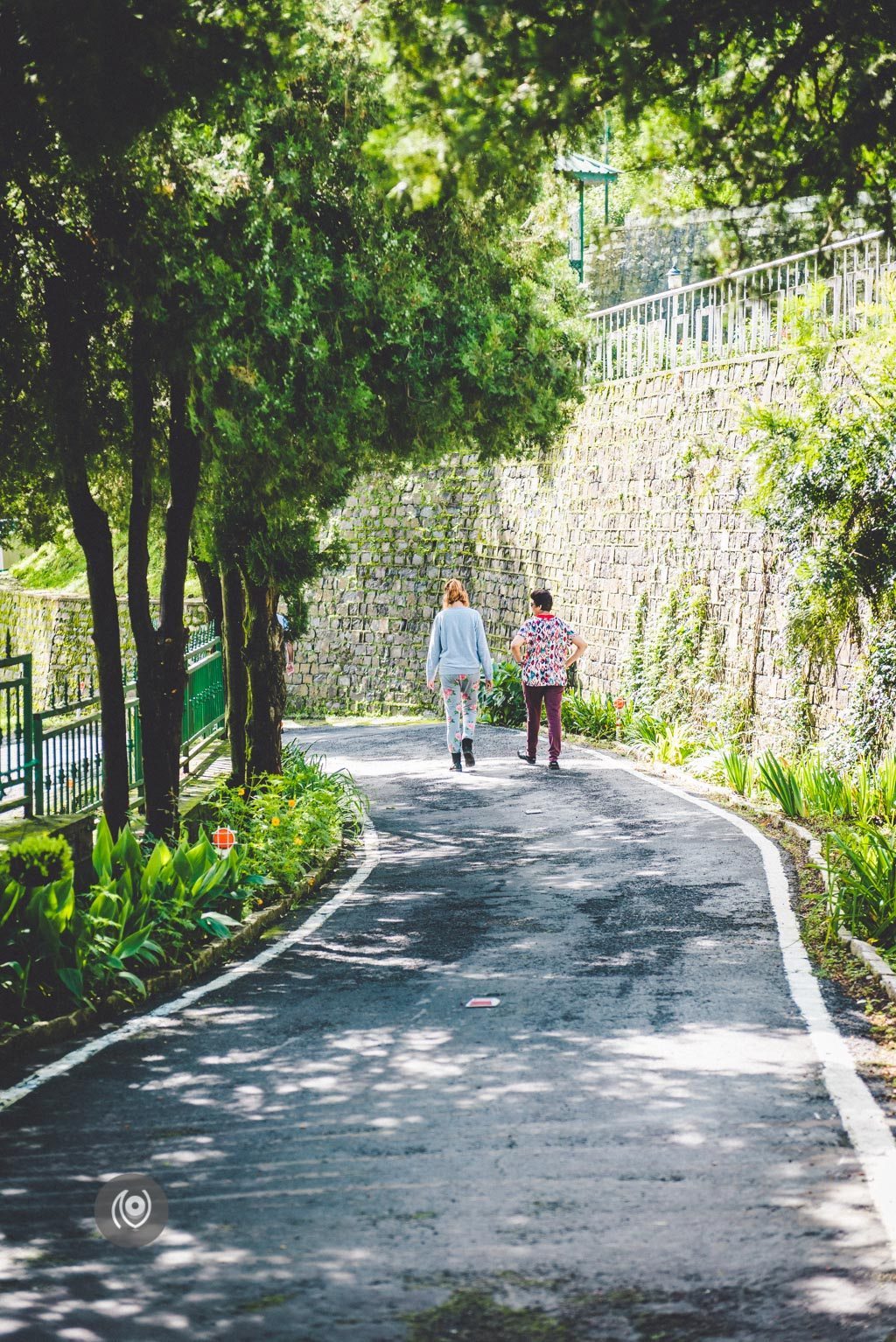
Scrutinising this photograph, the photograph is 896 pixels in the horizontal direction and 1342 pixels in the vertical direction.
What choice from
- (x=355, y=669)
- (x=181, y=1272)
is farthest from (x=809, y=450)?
(x=355, y=669)

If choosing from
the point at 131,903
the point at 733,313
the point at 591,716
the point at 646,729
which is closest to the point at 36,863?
the point at 131,903

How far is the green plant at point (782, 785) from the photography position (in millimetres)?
13930

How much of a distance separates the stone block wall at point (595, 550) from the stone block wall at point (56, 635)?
17.6 feet

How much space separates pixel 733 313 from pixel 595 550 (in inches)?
222

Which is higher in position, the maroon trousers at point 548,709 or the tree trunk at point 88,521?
the tree trunk at point 88,521

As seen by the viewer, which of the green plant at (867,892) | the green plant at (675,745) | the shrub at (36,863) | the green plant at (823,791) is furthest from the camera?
the green plant at (675,745)

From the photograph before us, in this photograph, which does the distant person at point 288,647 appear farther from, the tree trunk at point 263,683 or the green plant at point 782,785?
the green plant at point 782,785

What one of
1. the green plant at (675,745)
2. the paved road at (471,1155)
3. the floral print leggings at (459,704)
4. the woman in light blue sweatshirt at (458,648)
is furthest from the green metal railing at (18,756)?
the green plant at (675,745)

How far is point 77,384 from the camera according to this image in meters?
12.0

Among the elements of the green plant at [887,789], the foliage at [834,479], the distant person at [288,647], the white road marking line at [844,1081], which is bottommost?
the white road marking line at [844,1081]

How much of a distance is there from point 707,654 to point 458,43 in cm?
1282

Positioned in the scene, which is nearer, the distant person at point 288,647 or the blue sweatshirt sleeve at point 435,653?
the blue sweatshirt sleeve at point 435,653

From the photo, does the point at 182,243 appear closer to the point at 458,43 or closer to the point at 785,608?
the point at 458,43

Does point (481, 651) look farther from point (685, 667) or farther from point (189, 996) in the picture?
point (189, 996)
